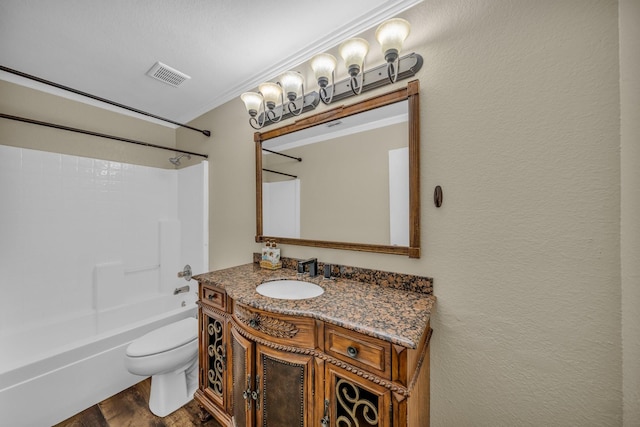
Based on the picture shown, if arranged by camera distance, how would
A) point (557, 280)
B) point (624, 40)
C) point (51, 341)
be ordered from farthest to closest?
point (51, 341)
point (557, 280)
point (624, 40)

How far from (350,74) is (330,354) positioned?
1.23 metres

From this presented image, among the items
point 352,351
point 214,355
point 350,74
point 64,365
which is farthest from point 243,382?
point 350,74

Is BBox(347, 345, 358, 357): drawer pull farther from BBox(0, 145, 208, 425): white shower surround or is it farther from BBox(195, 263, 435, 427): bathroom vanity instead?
BBox(0, 145, 208, 425): white shower surround

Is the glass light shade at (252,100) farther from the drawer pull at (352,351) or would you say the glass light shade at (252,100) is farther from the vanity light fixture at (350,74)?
the drawer pull at (352,351)

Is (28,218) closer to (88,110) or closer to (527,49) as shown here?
(88,110)

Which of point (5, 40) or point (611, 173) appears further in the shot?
point (5, 40)

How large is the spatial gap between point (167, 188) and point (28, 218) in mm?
1054

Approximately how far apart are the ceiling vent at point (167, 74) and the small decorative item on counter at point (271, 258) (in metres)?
1.48

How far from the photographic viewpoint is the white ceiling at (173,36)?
1.20 metres

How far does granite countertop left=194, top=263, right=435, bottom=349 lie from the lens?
2.56 ft

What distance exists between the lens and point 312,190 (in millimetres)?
1528

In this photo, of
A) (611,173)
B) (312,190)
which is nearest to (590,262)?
(611,173)

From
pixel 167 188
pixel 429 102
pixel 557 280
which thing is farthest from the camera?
pixel 167 188

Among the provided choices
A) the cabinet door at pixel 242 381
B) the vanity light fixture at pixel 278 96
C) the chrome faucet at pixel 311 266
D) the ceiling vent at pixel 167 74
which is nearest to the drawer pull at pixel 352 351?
the cabinet door at pixel 242 381
